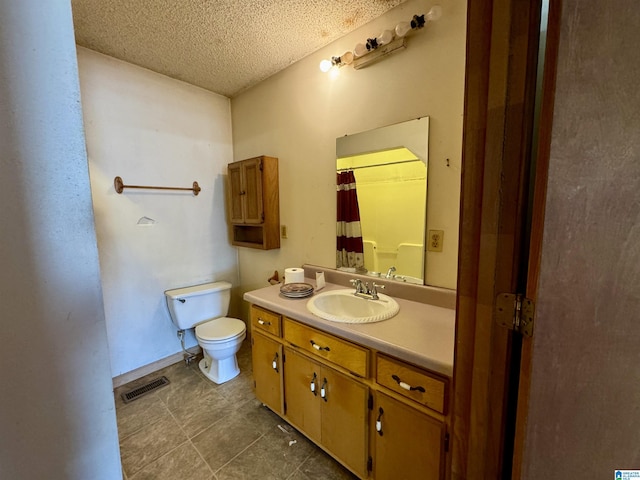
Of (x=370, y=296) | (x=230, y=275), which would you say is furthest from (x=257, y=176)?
(x=370, y=296)

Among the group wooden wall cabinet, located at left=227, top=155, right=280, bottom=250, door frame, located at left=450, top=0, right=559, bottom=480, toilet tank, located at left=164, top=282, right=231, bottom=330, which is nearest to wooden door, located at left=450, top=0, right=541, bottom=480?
door frame, located at left=450, top=0, right=559, bottom=480

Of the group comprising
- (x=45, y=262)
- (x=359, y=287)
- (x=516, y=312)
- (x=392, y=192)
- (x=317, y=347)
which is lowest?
(x=317, y=347)

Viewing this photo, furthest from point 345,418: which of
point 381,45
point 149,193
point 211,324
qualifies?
point 149,193

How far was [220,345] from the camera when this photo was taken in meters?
1.87

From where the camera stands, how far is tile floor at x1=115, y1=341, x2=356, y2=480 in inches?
51.7

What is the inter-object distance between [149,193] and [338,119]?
5.16ft

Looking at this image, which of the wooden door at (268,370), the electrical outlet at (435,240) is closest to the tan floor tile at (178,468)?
the wooden door at (268,370)

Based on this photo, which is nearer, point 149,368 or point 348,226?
point 348,226

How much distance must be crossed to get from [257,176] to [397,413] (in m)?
1.76

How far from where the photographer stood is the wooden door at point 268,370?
1.49 m

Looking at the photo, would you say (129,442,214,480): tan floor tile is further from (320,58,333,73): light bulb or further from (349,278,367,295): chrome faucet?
(320,58,333,73): light bulb

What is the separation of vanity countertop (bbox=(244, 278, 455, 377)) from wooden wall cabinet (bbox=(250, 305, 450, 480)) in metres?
0.05

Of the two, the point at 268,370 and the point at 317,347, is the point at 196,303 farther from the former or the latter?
the point at 317,347

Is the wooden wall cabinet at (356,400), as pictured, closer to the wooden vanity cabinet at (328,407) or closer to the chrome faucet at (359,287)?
the wooden vanity cabinet at (328,407)
